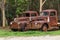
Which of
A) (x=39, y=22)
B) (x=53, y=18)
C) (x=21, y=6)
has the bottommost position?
(x=39, y=22)

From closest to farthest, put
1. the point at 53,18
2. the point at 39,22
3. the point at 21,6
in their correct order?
the point at 39,22 < the point at 53,18 < the point at 21,6

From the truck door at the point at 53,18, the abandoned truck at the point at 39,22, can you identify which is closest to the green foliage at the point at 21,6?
the abandoned truck at the point at 39,22

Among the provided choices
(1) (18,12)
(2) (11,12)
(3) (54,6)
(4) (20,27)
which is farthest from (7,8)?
(4) (20,27)

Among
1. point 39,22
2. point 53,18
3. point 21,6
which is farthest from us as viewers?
point 21,6

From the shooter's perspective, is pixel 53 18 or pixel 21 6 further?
pixel 21 6

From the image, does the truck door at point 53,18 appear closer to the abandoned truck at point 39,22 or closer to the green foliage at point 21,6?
the abandoned truck at point 39,22

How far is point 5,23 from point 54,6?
7263 millimetres

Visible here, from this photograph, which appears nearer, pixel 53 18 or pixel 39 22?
pixel 39 22

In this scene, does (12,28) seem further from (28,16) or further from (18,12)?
(18,12)

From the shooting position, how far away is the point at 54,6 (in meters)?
33.8

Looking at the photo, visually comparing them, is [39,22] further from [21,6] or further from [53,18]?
[21,6]

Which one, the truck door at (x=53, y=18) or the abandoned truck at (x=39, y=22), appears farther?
the truck door at (x=53, y=18)

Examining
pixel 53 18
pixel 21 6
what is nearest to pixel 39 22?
pixel 53 18

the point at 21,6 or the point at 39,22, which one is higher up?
the point at 21,6
